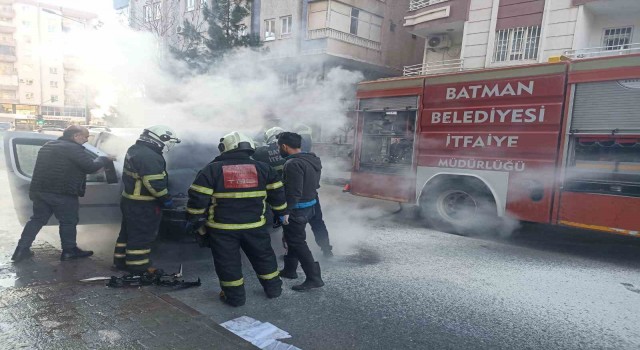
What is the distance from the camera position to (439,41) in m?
15.8

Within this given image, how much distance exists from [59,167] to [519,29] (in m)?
13.7

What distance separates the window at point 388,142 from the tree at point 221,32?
23.5ft

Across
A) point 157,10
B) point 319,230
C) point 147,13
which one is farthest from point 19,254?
point 147,13

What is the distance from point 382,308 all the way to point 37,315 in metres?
2.78

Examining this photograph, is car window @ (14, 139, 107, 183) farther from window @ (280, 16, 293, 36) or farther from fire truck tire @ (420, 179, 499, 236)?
window @ (280, 16, 293, 36)

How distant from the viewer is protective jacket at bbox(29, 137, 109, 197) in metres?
4.20

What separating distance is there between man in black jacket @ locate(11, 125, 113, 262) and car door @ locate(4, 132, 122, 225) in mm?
302

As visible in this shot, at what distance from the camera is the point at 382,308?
3471mm

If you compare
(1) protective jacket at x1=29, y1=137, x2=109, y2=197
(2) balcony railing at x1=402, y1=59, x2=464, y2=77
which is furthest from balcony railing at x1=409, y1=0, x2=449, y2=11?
(1) protective jacket at x1=29, y1=137, x2=109, y2=197

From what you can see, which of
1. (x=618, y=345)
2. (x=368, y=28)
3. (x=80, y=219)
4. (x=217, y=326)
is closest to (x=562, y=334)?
(x=618, y=345)

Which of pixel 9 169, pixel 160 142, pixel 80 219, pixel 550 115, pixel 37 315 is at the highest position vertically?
pixel 550 115

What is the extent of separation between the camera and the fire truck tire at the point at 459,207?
19.9 feet

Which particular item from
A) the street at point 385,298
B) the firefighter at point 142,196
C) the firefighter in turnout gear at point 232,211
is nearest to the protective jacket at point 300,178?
the firefighter in turnout gear at point 232,211

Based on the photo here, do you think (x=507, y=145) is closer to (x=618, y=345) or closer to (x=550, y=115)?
(x=550, y=115)
